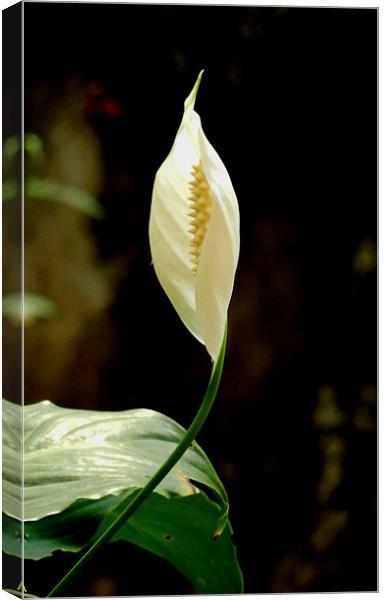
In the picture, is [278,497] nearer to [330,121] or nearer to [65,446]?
[65,446]

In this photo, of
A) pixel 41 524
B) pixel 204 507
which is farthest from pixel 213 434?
pixel 41 524

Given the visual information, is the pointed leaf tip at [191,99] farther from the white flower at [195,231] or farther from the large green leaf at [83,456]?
the large green leaf at [83,456]

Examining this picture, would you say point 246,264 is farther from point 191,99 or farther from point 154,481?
point 154,481

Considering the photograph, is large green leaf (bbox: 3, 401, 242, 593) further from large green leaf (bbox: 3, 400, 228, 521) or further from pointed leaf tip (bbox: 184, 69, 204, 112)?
pointed leaf tip (bbox: 184, 69, 204, 112)

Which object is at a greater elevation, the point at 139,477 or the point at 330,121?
the point at 330,121

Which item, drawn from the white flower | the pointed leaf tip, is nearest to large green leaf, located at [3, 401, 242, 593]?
the white flower

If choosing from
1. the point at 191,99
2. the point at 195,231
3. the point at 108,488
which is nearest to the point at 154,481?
the point at 108,488

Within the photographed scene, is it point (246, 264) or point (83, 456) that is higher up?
point (246, 264)
